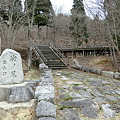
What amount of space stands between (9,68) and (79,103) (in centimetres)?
248

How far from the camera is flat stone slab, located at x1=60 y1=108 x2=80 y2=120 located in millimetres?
2551

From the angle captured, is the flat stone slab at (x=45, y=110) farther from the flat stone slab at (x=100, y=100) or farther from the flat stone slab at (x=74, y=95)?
the flat stone slab at (x=100, y=100)

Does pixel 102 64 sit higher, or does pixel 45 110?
pixel 45 110

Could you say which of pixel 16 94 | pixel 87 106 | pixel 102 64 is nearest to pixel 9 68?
pixel 16 94

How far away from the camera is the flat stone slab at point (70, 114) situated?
2551mm

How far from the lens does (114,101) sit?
3455mm

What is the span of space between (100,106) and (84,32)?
20.3 meters

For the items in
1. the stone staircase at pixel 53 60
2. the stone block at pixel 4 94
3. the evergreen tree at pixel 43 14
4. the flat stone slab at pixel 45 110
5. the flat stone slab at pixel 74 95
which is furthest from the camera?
the evergreen tree at pixel 43 14

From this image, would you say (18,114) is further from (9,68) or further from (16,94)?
(9,68)

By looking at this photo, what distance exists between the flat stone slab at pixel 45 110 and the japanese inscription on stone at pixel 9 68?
5.91 feet

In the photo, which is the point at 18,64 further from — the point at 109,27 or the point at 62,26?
the point at 62,26

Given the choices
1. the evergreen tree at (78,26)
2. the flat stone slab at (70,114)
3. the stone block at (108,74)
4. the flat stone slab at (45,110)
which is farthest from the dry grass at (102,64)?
the evergreen tree at (78,26)

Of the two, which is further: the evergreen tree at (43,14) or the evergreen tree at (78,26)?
the evergreen tree at (78,26)

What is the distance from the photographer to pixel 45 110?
2.46m
